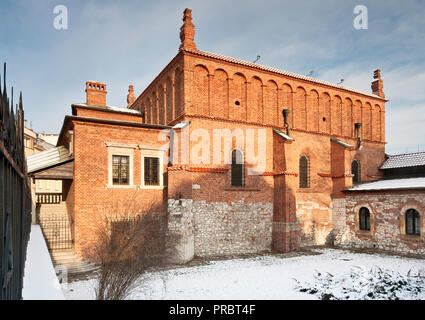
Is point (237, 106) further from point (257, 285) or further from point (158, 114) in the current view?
point (257, 285)

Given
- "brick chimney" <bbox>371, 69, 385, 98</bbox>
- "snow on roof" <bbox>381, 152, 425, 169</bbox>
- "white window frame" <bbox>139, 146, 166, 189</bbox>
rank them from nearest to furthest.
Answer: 1. "white window frame" <bbox>139, 146, 166, 189</bbox>
2. "snow on roof" <bbox>381, 152, 425, 169</bbox>
3. "brick chimney" <bbox>371, 69, 385, 98</bbox>

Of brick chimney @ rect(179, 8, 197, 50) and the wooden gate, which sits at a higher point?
brick chimney @ rect(179, 8, 197, 50)

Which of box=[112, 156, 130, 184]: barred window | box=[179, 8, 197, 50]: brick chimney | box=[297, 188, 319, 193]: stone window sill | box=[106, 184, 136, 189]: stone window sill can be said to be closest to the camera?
box=[106, 184, 136, 189]: stone window sill

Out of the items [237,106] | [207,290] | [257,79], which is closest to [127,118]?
[237,106]

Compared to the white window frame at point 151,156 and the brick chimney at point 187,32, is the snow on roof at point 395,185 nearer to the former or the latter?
the white window frame at point 151,156

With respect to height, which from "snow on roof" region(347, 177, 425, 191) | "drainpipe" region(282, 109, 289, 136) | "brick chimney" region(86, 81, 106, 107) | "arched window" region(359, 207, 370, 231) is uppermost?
"brick chimney" region(86, 81, 106, 107)

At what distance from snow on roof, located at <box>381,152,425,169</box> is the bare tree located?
1928 centimetres

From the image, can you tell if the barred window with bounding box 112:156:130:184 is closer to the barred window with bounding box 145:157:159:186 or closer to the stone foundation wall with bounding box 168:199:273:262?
the barred window with bounding box 145:157:159:186

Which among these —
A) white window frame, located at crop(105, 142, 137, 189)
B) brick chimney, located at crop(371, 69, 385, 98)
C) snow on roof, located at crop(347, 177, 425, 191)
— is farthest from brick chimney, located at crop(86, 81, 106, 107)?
brick chimney, located at crop(371, 69, 385, 98)

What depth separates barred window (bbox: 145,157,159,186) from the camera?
48.9 ft

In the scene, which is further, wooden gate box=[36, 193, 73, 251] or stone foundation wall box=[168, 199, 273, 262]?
stone foundation wall box=[168, 199, 273, 262]

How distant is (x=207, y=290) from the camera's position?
32.0 ft

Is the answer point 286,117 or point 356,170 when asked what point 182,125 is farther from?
point 356,170

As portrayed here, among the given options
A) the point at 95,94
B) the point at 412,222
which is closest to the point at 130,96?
the point at 95,94
